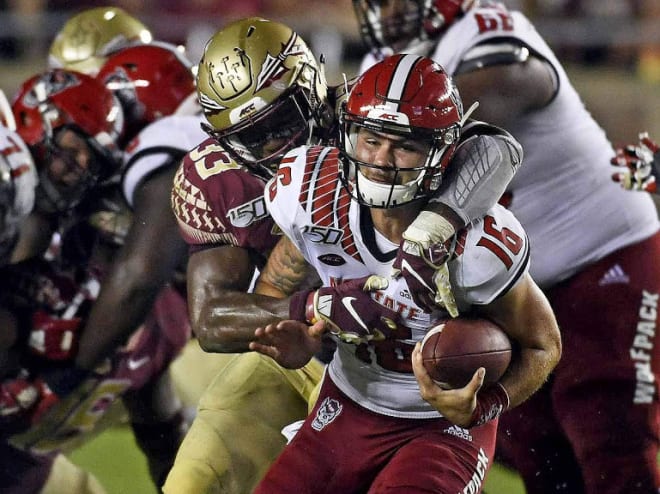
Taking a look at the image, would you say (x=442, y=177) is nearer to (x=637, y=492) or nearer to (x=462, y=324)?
(x=462, y=324)

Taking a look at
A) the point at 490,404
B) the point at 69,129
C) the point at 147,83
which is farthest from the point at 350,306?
the point at 147,83

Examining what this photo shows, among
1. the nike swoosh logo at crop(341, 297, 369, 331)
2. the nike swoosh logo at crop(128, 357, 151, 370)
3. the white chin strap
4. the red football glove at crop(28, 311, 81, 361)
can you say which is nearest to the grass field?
the nike swoosh logo at crop(128, 357, 151, 370)

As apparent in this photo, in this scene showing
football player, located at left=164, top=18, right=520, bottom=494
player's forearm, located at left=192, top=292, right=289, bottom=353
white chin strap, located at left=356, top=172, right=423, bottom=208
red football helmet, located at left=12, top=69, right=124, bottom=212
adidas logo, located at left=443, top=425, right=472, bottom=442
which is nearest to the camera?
white chin strap, located at left=356, top=172, right=423, bottom=208

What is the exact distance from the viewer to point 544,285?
4.02 meters

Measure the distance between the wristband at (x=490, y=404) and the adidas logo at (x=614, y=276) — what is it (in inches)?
44.2

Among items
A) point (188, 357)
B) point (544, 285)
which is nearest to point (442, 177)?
point (544, 285)

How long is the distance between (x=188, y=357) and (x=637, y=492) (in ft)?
6.86

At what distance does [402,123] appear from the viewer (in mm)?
2922

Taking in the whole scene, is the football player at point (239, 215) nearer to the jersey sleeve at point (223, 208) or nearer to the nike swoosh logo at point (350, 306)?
the jersey sleeve at point (223, 208)

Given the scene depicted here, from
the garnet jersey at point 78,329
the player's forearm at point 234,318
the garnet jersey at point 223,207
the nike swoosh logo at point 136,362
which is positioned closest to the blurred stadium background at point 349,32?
the garnet jersey at point 78,329

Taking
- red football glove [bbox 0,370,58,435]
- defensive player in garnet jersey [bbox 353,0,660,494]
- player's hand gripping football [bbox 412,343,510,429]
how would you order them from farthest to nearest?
red football glove [bbox 0,370,58,435]
defensive player in garnet jersey [bbox 353,0,660,494]
player's hand gripping football [bbox 412,343,510,429]

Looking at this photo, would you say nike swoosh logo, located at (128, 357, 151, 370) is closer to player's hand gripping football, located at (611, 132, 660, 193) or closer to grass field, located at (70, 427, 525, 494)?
grass field, located at (70, 427, 525, 494)

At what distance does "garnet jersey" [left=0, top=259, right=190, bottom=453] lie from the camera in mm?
3986

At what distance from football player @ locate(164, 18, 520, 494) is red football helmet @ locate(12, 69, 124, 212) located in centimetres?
72
